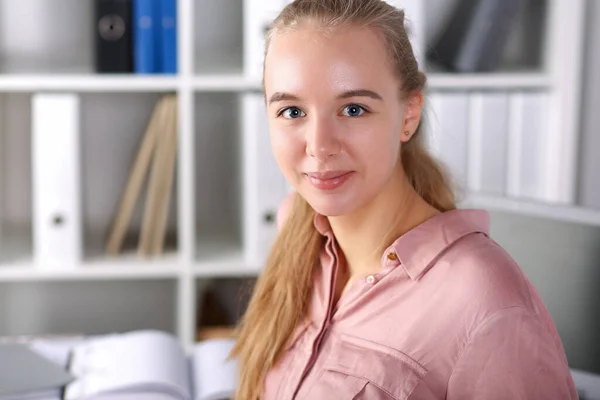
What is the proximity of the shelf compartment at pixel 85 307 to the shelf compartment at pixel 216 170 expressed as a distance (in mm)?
245

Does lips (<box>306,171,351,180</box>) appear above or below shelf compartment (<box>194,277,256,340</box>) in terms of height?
above

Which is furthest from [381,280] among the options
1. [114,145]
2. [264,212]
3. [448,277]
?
[114,145]

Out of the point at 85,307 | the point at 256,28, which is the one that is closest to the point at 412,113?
the point at 256,28

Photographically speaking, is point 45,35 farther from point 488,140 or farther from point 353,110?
point 353,110

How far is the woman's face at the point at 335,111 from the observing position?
3.06 feet

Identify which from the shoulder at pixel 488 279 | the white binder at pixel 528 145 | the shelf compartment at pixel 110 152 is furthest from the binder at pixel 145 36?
the shoulder at pixel 488 279

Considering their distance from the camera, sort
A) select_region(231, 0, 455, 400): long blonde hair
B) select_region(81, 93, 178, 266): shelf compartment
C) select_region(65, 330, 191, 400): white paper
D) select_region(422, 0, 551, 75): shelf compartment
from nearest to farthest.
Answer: select_region(231, 0, 455, 400): long blonde hair, select_region(65, 330, 191, 400): white paper, select_region(422, 0, 551, 75): shelf compartment, select_region(81, 93, 178, 266): shelf compartment

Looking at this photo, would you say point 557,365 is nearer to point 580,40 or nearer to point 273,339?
point 273,339

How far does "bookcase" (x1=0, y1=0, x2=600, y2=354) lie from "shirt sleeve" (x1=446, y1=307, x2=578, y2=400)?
127 centimetres

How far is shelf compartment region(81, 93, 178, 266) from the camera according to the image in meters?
2.54

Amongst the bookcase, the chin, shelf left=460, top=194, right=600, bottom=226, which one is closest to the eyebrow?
the chin

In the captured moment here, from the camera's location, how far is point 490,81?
225cm

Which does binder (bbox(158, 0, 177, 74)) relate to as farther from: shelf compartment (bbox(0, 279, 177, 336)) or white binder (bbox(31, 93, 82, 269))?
shelf compartment (bbox(0, 279, 177, 336))

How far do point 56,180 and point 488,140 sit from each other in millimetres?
1083
